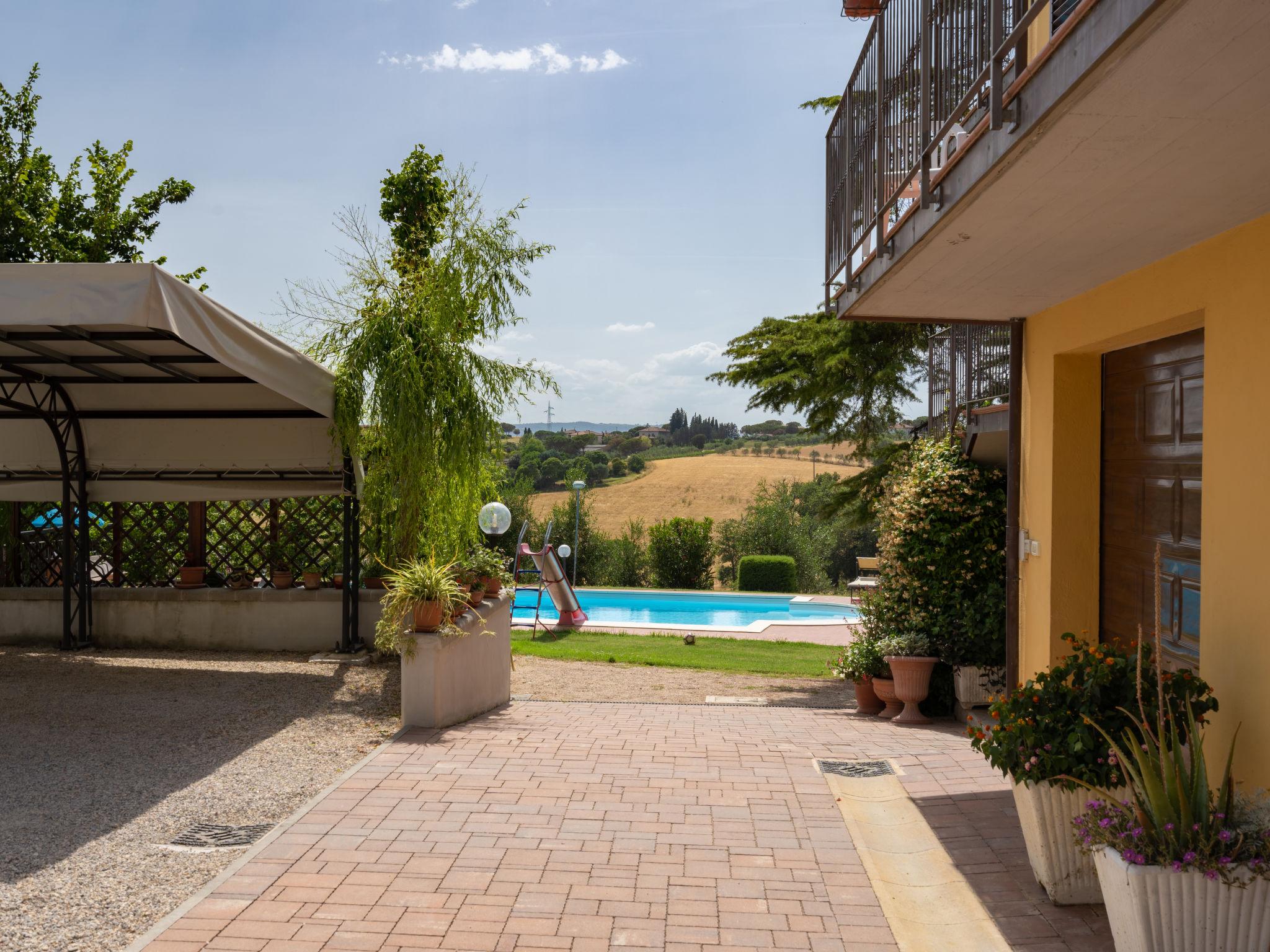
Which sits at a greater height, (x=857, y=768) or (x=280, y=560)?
(x=280, y=560)

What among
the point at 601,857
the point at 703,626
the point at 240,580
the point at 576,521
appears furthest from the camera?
the point at 576,521

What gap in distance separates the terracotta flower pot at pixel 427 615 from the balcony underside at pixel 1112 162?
11.3 feet

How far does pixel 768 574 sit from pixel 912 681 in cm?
1534

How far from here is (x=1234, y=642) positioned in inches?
142

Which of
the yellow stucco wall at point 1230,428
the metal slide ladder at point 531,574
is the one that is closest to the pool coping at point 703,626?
the metal slide ladder at point 531,574

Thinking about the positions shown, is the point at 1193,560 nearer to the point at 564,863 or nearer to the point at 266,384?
the point at 564,863

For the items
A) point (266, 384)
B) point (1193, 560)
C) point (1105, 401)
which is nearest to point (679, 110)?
point (266, 384)

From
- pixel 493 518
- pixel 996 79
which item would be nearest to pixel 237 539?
pixel 493 518

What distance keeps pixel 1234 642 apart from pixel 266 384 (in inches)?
235

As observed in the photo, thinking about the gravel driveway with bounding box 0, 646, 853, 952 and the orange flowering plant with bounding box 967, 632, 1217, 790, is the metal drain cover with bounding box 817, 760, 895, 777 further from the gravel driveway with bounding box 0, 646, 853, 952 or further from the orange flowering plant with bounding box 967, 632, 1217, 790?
the gravel driveway with bounding box 0, 646, 853, 952

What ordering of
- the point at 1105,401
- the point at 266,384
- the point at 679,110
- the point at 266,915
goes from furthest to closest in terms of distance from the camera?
the point at 679,110
the point at 266,384
the point at 1105,401
the point at 266,915

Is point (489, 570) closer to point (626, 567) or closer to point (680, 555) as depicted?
point (680, 555)

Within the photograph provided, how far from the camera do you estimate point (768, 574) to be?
22.6 metres

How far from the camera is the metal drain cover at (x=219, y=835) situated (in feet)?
13.3
